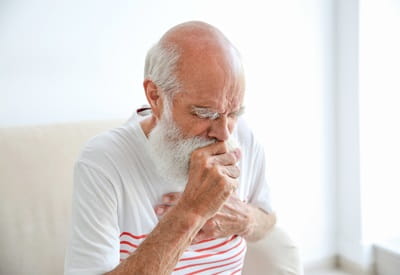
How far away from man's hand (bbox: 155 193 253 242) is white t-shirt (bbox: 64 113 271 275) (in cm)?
2

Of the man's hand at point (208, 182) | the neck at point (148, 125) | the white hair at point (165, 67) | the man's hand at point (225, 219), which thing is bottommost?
the man's hand at point (225, 219)

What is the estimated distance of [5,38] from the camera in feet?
5.05

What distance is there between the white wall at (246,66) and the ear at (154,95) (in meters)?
0.61

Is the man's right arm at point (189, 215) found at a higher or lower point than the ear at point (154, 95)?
lower

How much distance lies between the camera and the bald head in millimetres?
1072

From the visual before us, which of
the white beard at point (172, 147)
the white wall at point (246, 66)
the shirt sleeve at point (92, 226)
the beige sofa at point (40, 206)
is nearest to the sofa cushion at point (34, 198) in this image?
the beige sofa at point (40, 206)

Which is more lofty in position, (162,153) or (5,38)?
(5,38)

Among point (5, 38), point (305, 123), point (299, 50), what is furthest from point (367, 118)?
point (5, 38)

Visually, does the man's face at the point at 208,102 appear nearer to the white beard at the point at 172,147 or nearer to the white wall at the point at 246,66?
the white beard at the point at 172,147

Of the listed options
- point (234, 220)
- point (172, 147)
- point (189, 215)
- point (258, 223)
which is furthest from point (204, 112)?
point (258, 223)

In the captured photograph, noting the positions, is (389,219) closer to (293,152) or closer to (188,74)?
(293,152)

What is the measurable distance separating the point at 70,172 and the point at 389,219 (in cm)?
171

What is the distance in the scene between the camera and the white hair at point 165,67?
1087 millimetres

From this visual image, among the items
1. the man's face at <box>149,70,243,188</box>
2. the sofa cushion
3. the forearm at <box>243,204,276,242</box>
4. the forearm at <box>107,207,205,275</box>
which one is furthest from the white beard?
the sofa cushion
